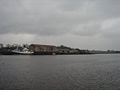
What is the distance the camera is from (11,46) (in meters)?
174

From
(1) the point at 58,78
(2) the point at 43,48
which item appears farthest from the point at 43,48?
(1) the point at 58,78

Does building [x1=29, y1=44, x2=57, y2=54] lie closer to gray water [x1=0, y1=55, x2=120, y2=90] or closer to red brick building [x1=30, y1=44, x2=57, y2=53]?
Answer: red brick building [x1=30, y1=44, x2=57, y2=53]

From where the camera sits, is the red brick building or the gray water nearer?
the gray water

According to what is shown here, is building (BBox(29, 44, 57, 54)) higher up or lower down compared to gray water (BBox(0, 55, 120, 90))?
higher up

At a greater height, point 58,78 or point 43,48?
point 43,48

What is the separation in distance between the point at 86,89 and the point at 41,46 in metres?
159

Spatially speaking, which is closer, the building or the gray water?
the gray water

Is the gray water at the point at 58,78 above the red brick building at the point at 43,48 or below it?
below

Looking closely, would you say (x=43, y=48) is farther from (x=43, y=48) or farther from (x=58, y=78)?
(x=58, y=78)

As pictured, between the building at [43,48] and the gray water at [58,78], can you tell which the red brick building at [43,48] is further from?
the gray water at [58,78]

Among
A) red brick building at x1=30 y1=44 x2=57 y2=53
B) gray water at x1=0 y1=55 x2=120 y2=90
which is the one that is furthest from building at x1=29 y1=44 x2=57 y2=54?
gray water at x1=0 y1=55 x2=120 y2=90

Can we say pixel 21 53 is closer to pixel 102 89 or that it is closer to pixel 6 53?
pixel 6 53

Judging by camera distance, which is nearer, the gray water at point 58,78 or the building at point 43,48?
the gray water at point 58,78

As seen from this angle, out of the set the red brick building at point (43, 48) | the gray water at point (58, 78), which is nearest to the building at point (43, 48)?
the red brick building at point (43, 48)
